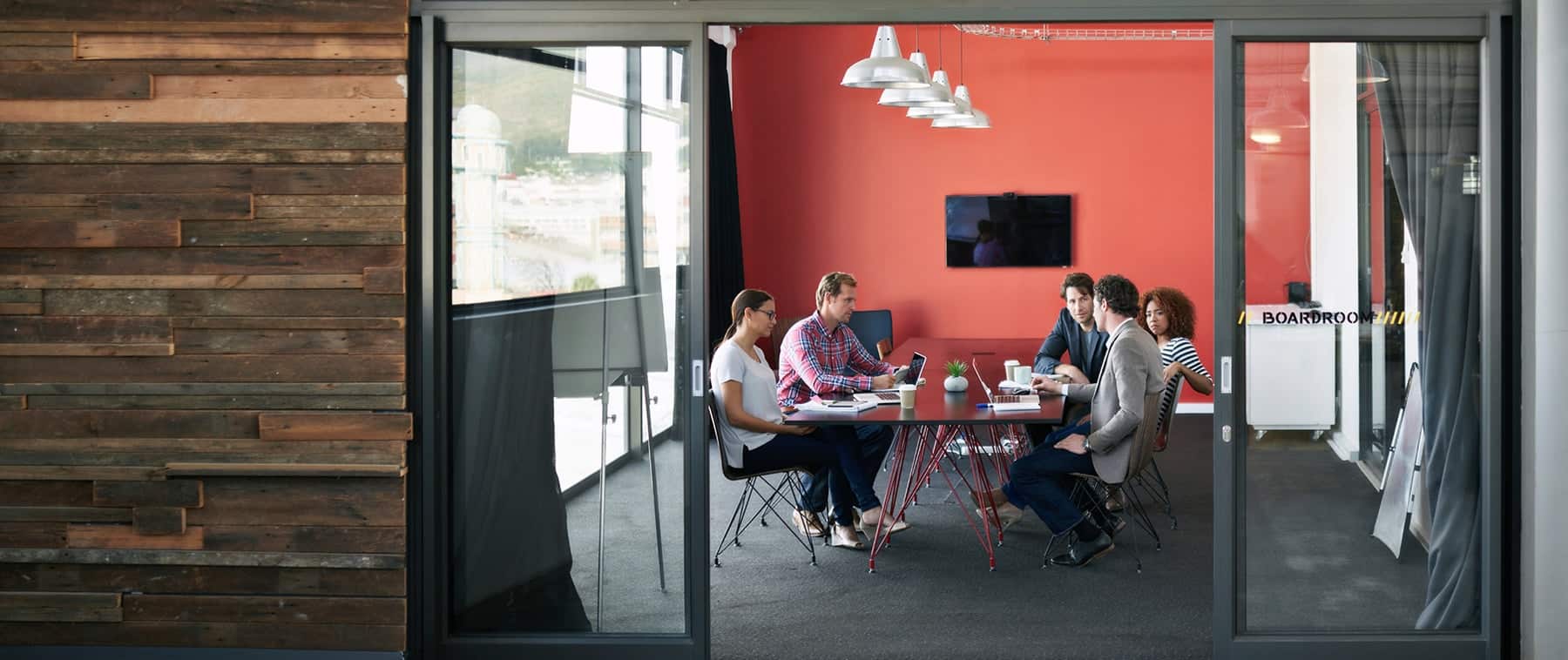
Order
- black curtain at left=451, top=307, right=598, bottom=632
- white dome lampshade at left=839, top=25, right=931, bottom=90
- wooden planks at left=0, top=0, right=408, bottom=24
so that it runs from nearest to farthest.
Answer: wooden planks at left=0, top=0, right=408, bottom=24
black curtain at left=451, top=307, right=598, bottom=632
white dome lampshade at left=839, top=25, right=931, bottom=90

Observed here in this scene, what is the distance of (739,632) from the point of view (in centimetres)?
467

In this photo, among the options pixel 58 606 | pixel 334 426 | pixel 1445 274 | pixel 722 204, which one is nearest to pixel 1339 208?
pixel 1445 274

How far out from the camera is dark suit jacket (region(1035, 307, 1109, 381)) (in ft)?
21.9

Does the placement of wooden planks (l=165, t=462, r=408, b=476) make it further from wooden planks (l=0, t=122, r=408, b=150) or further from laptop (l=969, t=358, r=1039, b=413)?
laptop (l=969, t=358, r=1039, b=413)

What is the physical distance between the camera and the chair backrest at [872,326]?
1012 centimetres

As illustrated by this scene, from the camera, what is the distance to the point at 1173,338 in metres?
6.14

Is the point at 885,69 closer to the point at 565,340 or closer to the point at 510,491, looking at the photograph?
the point at 565,340

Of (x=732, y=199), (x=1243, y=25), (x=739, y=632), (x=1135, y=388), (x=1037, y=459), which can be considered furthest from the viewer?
(x=732, y=199)

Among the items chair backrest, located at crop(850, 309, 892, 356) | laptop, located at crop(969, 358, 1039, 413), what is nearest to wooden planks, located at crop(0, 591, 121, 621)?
laptop, located at crop(969, 358, 1039, 413)

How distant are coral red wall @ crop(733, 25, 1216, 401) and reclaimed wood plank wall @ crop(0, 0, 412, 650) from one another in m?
6.46

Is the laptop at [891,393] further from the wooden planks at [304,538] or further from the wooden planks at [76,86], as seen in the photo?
the wooden planks at [76,86]

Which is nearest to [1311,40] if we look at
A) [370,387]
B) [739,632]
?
[739,632]

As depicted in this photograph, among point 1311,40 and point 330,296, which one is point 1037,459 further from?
point 330,296

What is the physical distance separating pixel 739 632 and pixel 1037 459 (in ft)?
5.06
